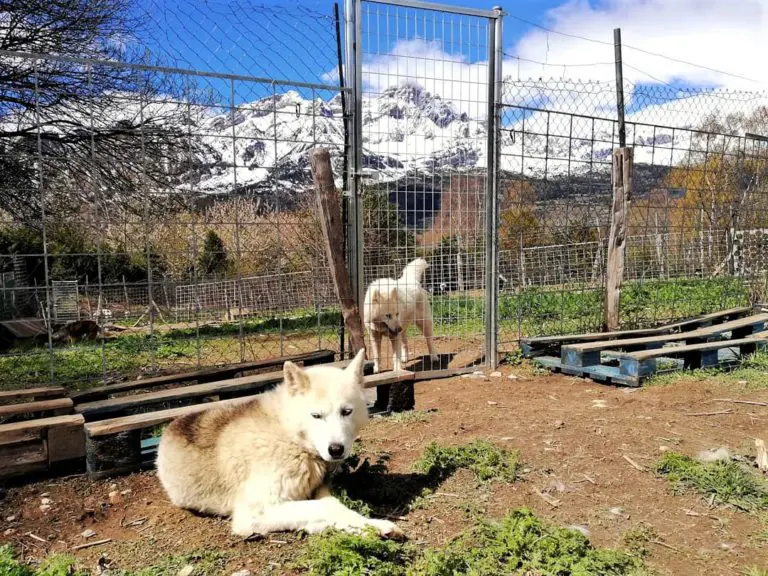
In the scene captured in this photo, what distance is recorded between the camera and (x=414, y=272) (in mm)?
7164

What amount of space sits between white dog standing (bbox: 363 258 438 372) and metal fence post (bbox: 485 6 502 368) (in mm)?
862

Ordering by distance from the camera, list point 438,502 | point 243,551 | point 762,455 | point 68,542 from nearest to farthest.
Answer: point 243,551
point 68,542
point 438,502
point 762,455

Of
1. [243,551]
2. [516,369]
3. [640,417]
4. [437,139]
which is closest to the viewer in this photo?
[243,551]

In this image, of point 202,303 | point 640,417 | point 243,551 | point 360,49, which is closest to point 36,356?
point 202,303

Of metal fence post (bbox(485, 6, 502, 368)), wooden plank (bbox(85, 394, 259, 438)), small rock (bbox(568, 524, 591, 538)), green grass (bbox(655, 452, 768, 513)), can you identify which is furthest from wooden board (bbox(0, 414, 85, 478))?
metal fence post (bbox(485, 6, 502, 368))

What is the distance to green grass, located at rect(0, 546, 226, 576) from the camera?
241 cm

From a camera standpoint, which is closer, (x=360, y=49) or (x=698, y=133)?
(x=360, y=49)

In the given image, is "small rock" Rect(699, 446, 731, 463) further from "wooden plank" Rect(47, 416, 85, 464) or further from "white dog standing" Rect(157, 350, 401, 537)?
"wooden plank" Rect(47, 416, 85, 464)

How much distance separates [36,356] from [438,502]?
327 inches

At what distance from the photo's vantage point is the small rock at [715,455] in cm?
365

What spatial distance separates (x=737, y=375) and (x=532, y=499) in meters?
4.25

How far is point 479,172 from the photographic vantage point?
22.7 feet

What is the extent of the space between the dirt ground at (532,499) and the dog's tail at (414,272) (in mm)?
2370

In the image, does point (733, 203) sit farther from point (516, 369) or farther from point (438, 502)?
point (438, 502)
